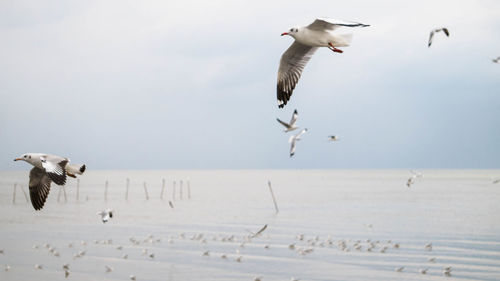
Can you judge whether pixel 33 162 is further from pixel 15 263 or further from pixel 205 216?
pixel 205 216

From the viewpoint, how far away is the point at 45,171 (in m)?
7.77

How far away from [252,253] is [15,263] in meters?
11.9

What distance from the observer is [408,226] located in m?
46.9

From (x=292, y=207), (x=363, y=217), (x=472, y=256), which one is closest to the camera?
(x=472, y=256)

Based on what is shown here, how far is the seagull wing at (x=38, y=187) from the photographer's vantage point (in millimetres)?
9531

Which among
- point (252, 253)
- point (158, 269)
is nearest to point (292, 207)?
point (252, 253)

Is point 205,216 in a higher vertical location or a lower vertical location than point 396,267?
higher

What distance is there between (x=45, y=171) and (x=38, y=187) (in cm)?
211

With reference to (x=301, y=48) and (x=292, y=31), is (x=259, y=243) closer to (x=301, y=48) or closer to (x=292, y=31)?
(x=301, y=48)

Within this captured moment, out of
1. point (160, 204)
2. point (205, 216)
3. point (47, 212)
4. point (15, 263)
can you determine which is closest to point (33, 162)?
point (15, 263)

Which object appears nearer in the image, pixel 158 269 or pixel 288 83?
pixel 288 83

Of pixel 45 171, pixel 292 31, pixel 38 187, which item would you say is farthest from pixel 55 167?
pixel 292 31

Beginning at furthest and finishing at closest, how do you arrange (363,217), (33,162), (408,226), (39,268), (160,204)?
(160,204) < (363,217) < (408,226) < (39,268) < (33,162)

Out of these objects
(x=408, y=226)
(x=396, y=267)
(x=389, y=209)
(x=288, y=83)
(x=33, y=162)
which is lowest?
(x=33, y=162)
